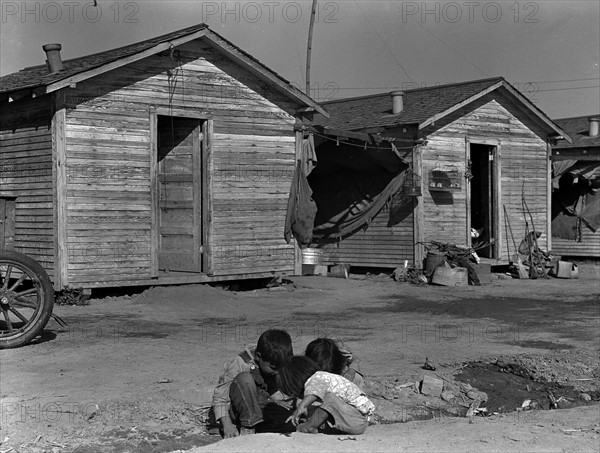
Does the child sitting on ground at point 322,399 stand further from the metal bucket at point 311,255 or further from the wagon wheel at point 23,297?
the metal bucket at point 311,255

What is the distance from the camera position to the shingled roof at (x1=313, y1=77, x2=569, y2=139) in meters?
20.3

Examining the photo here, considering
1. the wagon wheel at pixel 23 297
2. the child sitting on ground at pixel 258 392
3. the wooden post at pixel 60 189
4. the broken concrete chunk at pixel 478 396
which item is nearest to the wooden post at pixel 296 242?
the wooden post at pixel 60 189

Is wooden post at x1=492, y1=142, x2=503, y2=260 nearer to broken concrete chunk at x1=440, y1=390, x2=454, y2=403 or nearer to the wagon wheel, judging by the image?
broken concrete chunk at x1=440, y1=390, x2=454, y2=403

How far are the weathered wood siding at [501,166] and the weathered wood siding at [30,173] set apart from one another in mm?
9341

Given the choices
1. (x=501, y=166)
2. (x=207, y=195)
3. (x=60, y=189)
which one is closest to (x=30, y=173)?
(x=60, y=189)

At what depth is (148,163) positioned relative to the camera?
14539 millimetres

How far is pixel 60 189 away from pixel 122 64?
2181mm

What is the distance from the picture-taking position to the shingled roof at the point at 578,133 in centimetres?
2683

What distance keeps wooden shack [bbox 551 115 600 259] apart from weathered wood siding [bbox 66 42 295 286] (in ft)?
35.7

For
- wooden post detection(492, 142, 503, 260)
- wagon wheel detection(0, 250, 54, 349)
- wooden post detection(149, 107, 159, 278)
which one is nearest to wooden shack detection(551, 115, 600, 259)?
wooden post detection(492, 142, 503, 260)

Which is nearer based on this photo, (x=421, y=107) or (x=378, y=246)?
(x=378, y=246)

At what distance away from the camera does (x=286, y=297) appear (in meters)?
15.9

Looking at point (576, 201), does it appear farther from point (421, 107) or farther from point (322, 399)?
point (322, 399)

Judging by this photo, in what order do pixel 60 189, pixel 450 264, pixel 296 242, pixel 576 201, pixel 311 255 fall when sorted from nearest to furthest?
1. pixel 60 189
2. pixel 296 242
3. pixel 450 264
4. pixel 311 255
5. pixel 576 201
